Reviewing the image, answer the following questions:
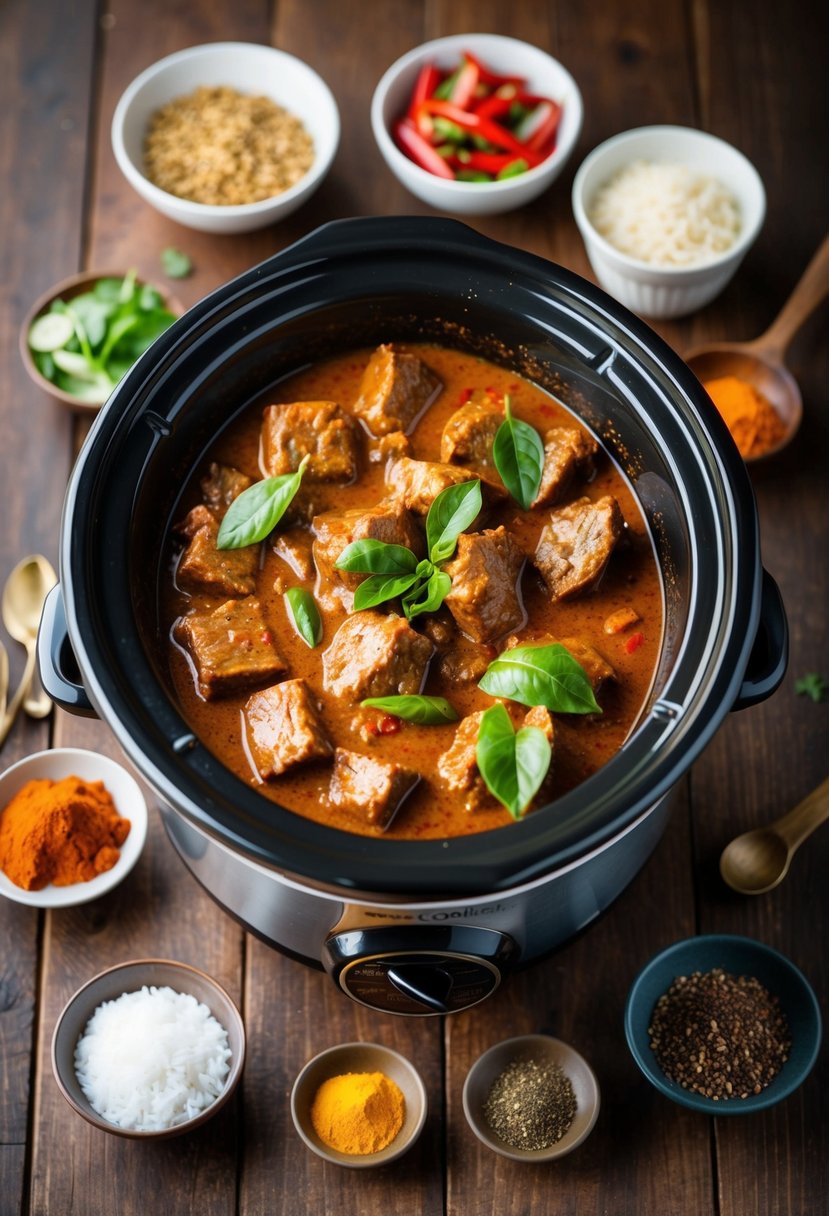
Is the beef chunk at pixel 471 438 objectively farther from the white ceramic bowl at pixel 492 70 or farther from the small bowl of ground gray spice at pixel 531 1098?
the small bowl of ground gray spice at pixel 531 1098

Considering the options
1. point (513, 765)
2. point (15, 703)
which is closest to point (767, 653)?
point (513, 765)

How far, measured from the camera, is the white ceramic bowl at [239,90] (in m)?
4.30

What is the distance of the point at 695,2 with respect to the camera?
4.79 meters

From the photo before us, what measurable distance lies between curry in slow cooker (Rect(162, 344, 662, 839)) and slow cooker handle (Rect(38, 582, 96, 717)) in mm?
269

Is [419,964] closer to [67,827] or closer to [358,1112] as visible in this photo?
[358,1112]

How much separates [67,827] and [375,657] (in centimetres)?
110

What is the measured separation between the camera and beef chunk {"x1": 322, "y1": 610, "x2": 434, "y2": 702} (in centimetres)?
301

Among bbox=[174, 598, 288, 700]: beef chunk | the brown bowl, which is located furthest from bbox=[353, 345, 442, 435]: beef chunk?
the brown bowl

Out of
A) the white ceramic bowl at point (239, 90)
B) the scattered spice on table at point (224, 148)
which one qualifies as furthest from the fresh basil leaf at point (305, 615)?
the scattered spice on table at point (224, 148)

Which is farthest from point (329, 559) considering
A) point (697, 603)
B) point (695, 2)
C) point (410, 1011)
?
point (695, 2)

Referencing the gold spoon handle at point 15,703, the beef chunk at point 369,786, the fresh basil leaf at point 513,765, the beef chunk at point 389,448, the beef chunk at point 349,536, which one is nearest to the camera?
the fresh basil leaf at point 513,765

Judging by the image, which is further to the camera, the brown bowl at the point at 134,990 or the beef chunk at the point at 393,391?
the beef chunk at the point at 393,391

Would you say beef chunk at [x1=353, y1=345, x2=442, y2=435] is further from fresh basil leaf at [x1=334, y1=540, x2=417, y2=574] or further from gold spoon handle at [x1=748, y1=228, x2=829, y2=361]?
gold spoon handle at [x1=748, y1=228, x2=829, y2=361]

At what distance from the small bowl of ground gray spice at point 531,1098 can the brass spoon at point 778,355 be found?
6.46 feet
